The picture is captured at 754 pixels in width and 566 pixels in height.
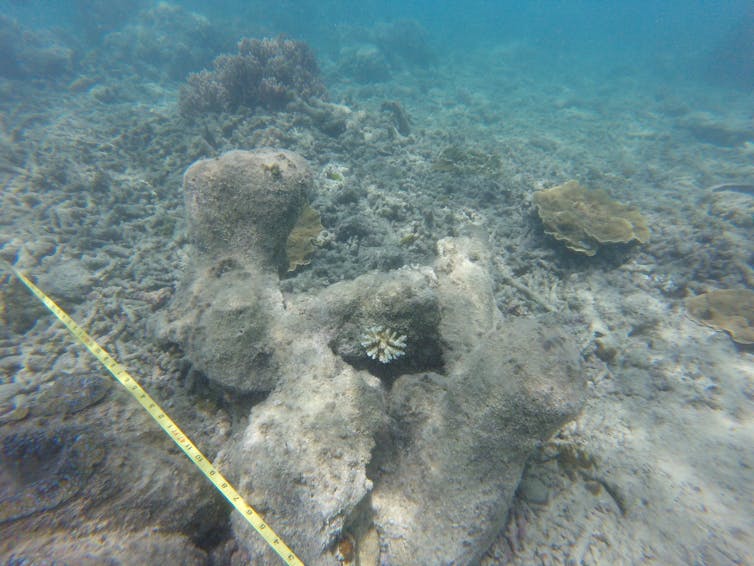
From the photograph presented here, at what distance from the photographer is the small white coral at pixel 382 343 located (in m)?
3.16

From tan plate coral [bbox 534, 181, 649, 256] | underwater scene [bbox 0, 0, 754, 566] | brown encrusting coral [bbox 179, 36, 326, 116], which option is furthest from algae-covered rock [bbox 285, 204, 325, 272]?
brown encrusting coral [bbox 179, 36, 326, 116]

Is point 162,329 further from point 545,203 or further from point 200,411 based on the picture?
point 545,203

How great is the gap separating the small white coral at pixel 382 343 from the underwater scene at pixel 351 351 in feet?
0.07

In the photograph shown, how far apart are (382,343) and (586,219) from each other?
5190mm

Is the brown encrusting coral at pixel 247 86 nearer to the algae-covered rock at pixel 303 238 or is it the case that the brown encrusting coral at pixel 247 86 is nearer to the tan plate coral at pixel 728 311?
the algae-covered rock at pixel 303 238

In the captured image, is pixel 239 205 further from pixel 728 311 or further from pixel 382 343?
pixel 728 311

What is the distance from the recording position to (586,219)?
6.14 metres

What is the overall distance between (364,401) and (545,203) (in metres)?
5.52

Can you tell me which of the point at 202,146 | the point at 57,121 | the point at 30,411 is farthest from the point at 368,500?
the point at 57,121

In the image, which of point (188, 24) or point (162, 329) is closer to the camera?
point (162, 329)

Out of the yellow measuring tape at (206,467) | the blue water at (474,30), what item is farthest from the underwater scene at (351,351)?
the blue water at (474,30)

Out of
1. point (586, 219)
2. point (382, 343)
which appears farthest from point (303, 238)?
point (586, 219)

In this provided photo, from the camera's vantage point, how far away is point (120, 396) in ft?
8.76

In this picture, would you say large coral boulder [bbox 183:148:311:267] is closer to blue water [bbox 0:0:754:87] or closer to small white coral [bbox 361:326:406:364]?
small white coral [bbox 361:326:406:364]
